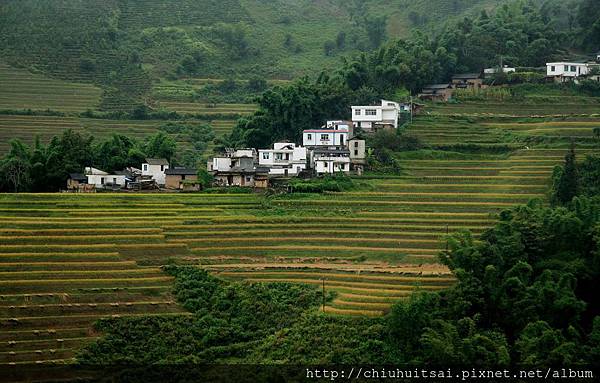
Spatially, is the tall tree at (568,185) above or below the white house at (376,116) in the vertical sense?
below

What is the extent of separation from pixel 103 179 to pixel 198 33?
3388 cm

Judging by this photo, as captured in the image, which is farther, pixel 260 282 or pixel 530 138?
pixel 530 138

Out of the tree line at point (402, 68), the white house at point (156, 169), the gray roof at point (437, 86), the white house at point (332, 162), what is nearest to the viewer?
the white house at point (332, 162)

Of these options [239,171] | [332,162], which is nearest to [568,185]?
[332,162]

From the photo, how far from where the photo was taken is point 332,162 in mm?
46688

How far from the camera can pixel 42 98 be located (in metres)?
65.4

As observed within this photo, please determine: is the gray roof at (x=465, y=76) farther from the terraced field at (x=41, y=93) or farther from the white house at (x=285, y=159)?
the terraced field at (x=41, y=93)

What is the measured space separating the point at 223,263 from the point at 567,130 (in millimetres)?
19709

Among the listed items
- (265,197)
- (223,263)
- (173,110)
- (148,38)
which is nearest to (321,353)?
(223,263)

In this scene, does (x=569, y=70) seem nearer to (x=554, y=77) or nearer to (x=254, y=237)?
(x=554, y=77)

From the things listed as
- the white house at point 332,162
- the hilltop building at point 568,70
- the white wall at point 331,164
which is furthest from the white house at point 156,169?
the hilltop building at point 568,70

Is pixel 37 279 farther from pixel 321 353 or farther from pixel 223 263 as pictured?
pixel 321 353

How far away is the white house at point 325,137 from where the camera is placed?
49.3m

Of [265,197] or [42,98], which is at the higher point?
[42,98]
